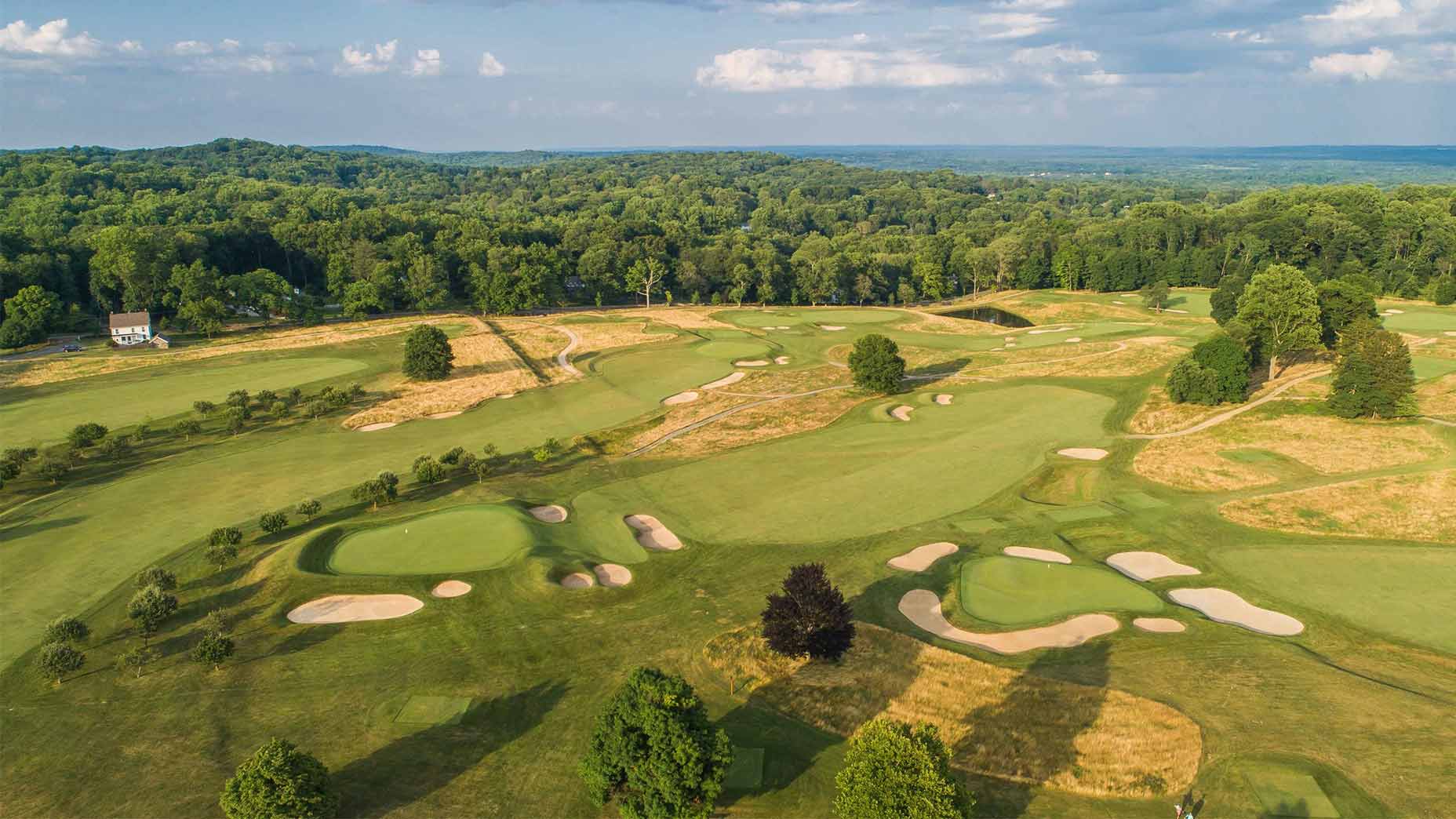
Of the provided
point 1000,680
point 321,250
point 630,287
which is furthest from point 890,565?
point 321,250

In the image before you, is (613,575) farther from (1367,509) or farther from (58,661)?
(1367,509)

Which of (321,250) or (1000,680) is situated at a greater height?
(321,250)

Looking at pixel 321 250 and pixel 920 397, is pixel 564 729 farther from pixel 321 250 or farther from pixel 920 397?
pixel 321 250

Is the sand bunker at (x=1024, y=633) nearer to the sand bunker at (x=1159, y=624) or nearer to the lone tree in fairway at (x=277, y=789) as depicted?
the sand bunker at (x=1159, y=624)

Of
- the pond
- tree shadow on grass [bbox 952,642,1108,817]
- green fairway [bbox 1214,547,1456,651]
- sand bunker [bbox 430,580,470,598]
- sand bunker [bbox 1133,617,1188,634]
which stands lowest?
tree shadow on grass [bbox 952,642,1108,817]

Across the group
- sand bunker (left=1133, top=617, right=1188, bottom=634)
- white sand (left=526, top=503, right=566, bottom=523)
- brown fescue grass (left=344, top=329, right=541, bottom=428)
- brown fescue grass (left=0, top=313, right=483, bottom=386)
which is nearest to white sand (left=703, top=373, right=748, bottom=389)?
brown fescue grass (left=344, top=329, right=541, bottom=428)

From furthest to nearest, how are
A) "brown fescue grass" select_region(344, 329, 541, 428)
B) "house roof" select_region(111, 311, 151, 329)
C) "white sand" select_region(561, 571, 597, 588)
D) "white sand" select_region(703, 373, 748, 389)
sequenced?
1. "house roof" select_region(111, 311, 151, 329)
2. "white sand" select_region(703, 373, 748, 389)
3. "brown fescue grass" select_region(344, 329, 541, 428)
4. "white sand" select_region(561, 571, 597, 588)

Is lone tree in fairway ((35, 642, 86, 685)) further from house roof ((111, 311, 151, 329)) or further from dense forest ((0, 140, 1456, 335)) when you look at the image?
dense forest ((0, 140, 1456, 335))
